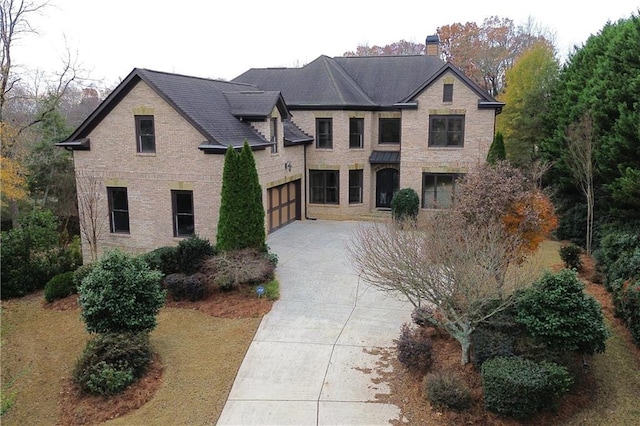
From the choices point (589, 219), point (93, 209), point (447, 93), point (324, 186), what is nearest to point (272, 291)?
point (93, 209)

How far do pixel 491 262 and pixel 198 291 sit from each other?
8890 millimetres

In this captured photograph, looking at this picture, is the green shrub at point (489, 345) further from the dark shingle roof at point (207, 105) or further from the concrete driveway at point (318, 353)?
the dark shingle roof at point (207, 105)

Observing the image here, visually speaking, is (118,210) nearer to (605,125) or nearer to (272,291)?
(272,291)

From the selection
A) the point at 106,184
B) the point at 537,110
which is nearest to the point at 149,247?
the point at 106,184

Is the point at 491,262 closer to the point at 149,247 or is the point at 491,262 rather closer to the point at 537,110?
the point at 149,247

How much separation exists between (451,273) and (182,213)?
13.2 metres

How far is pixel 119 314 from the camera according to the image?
12.0m

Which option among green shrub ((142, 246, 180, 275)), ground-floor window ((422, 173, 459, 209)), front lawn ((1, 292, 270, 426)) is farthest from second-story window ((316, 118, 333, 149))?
front lawn ((1, 292, 270, 426))

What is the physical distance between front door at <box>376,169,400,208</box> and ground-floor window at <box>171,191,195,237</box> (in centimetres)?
1213

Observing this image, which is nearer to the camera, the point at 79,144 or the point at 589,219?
the point at 589,219

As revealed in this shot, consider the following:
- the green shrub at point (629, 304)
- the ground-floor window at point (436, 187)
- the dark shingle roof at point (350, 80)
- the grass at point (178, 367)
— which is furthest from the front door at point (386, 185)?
the green shrub at point (629, 304)

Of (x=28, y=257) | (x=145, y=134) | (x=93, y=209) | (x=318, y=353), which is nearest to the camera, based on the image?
(x=318, y=353)

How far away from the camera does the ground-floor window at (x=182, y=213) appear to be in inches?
798

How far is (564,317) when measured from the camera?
9.75 meters
